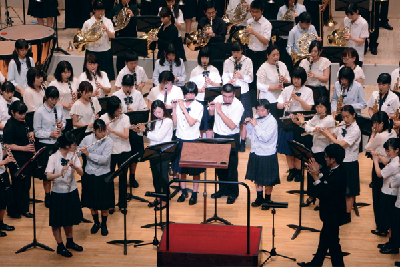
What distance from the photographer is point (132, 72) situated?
7582 mm

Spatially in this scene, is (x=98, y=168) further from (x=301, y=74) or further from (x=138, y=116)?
(x=301, y=74)

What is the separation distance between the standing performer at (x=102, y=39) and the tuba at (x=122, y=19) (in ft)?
0.98

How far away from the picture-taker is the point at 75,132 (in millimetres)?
6043

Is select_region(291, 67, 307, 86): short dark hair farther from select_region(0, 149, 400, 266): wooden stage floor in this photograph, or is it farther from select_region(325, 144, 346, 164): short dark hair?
select_region(325, 144, 346, 164): short dark hair

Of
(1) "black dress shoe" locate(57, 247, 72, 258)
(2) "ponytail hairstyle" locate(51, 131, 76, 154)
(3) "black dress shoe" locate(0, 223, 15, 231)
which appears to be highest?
(2) "ponytail hairstyle" locate(51, 131, 76, 154)

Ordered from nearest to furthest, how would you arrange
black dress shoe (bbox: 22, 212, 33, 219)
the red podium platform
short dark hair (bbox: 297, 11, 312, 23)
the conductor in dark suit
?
1. the red podium platform
2. the conductor in dark suit
3. black dress shoe (bbox: 22, 212, 33, 219)
4. short dark hair (bbox: 297, 11, 312, 23)

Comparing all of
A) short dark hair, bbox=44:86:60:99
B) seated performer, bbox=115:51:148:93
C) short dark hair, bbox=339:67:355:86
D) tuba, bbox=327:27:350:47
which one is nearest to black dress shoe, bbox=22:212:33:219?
short dark hair, bbox=44:86:60:99

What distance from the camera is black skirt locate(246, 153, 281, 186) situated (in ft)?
21.5

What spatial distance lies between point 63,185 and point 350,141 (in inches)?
110

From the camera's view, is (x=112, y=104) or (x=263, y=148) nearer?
(x=112, y=104)

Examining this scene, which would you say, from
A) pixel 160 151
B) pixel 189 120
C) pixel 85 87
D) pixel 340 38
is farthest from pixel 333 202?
pixel 340 38

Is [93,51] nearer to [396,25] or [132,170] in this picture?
[132,170]

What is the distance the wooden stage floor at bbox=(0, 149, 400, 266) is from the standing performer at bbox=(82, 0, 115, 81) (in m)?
2.08

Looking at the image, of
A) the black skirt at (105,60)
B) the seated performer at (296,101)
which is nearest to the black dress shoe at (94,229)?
the seated performer at (296,101)
